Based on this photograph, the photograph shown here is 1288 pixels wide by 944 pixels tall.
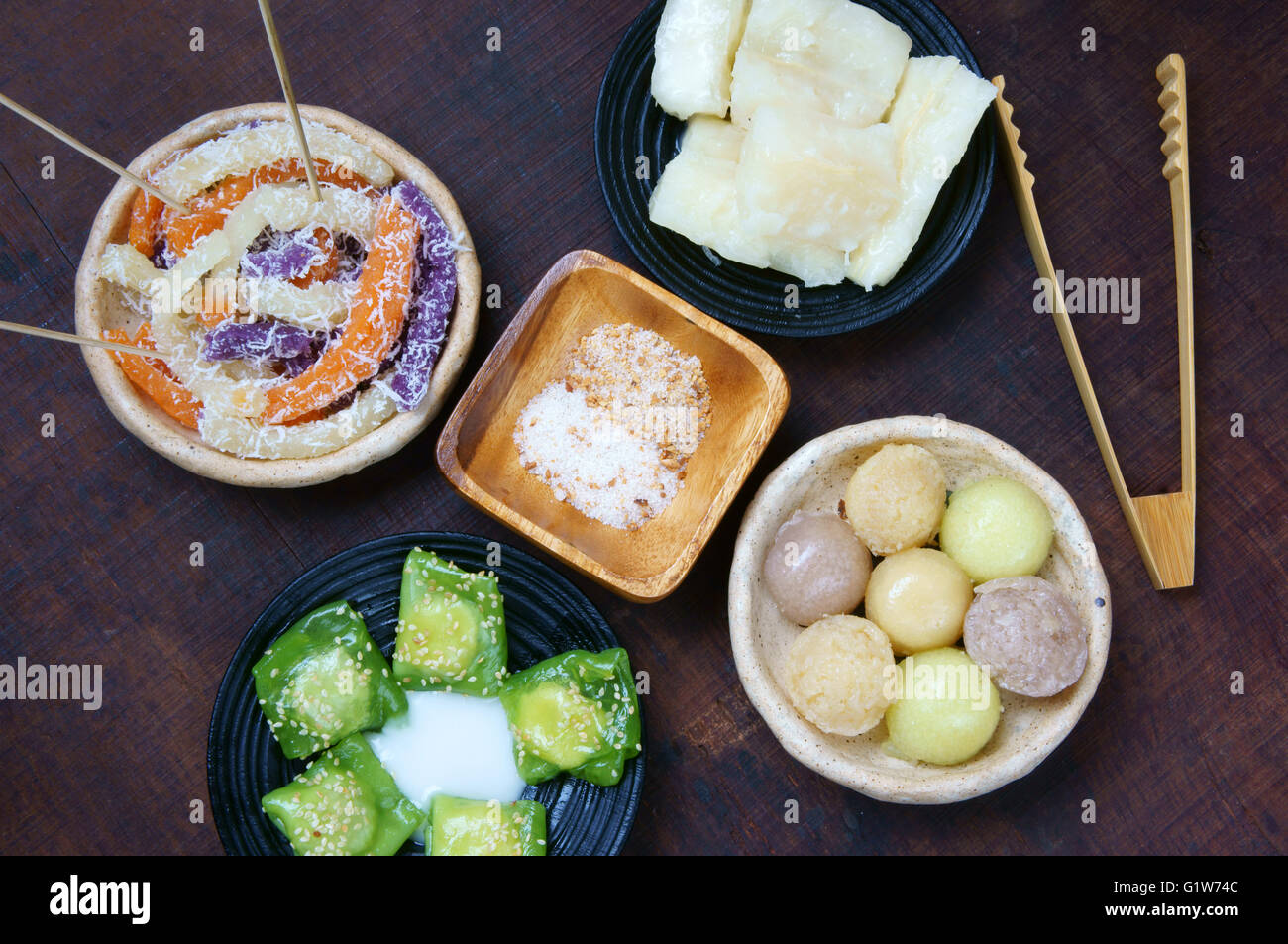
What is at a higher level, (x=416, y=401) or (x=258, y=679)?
(x=416, y=401)

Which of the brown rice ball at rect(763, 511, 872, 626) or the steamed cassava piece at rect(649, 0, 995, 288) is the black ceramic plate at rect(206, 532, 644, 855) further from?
the steamed cassava piece at rect(649, 0, 995, 288)

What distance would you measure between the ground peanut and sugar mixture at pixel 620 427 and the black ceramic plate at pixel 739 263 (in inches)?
6.1

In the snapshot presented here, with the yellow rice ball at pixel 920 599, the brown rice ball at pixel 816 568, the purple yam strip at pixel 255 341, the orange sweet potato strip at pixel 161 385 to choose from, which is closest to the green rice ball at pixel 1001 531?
the yellow rice ball at pixel 920 599

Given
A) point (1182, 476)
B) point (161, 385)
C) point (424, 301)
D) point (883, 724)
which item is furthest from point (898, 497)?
point (161, 385)

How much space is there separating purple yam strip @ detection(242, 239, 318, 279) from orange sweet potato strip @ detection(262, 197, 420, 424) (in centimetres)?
11

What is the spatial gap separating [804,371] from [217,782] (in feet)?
4.65

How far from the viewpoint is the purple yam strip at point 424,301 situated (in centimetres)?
186

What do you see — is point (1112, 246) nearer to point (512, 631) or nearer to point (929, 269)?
point (929, 269)

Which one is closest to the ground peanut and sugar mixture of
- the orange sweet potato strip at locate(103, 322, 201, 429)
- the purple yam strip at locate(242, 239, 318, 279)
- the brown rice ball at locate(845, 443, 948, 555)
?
the brown rice ball at locate(845, 443, 948, 555)

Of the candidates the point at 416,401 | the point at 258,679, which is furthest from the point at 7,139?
the point at 258,679

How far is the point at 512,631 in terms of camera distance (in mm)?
1995

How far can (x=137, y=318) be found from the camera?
1.98 metres

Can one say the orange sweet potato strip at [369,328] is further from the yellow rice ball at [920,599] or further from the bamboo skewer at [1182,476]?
the bamboo skewer at [1182,476]
